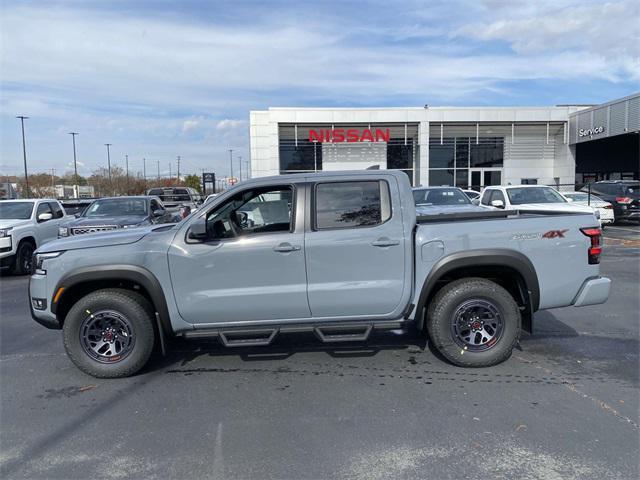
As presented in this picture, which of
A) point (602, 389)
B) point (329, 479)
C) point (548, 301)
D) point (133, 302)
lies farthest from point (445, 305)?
point (133, 302)

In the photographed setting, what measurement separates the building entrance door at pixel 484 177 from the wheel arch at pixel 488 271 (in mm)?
27287

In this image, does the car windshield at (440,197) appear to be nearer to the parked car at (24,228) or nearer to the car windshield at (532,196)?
the car windshield at (532,196)

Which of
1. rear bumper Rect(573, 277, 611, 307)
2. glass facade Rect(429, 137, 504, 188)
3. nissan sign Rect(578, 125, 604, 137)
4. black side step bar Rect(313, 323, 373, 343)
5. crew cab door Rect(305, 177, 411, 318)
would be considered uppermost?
nissan sign Rect(578, 125, 604, 137)

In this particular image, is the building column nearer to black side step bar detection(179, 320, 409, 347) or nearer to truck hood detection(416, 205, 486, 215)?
truck hood detection(416, 205, 486, 215)

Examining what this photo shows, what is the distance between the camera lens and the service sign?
Answer: 28.6 metres

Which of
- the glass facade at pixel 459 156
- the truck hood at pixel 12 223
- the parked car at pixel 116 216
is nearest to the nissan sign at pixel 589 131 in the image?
the glass facade at pixel 459 156

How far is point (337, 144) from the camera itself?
29.8 metres

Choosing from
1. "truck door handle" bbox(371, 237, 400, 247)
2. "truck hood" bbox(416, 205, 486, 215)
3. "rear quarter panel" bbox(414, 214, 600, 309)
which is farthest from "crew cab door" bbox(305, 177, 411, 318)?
"truck hood" bbox(416, 205, 486, 215)

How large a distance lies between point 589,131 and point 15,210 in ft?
92.6

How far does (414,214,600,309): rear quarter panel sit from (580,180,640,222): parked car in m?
16.7

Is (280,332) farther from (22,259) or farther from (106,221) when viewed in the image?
(22,259)

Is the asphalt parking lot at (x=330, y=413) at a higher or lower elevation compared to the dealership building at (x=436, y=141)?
lower

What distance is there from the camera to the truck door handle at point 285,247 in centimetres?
434

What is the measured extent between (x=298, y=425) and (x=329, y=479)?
28.1 inches
